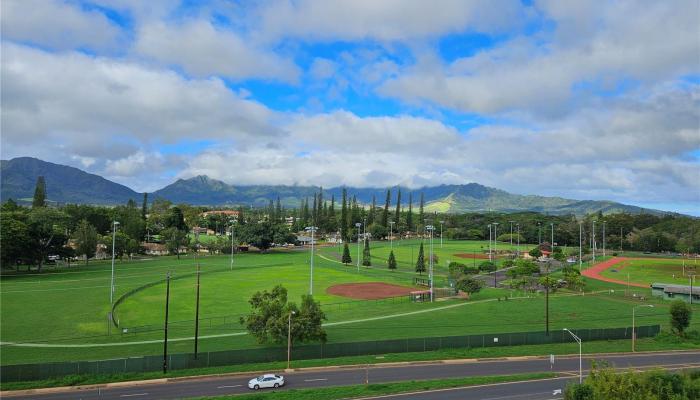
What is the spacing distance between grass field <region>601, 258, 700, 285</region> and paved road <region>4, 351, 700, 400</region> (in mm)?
64390

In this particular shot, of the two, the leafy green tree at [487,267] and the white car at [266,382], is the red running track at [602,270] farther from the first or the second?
the white car at [266,382]

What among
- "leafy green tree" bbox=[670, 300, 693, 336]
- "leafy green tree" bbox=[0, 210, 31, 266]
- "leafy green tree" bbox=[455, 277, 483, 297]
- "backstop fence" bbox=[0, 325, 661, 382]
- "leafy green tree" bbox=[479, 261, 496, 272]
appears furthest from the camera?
"leafy green tree" bbox=[479, 261, 496, 272]

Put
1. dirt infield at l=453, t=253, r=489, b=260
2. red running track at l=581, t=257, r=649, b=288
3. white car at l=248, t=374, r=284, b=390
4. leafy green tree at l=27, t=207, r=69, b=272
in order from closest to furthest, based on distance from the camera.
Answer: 1. white car at l=248, t=374, r=284, b=390
2. leafy green tree at l=27, t=207, r=69, b=272
3. red running track at l=581, t=257, r=649, b=288
4. dirt infield at l=453, t=253, r=489, b=260

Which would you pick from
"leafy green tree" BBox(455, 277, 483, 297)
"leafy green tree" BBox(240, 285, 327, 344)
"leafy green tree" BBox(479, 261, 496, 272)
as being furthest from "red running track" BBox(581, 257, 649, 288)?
"leafy green tree" BBox(240, 285, 327, 344)

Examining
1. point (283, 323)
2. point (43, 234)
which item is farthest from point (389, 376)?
point (43, 234)

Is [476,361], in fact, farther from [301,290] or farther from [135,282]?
[135,282]

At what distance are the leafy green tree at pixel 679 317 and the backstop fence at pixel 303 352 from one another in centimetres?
221

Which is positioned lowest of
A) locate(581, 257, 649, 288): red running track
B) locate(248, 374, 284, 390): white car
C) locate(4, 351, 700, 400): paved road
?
locate(4, 351, 700, 400): paved road

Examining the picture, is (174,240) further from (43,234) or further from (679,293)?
(679,293)

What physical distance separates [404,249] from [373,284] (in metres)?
76.5

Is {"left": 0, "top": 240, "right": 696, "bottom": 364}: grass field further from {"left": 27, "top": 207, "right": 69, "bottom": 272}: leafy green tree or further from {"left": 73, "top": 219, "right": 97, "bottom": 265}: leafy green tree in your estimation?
{"left": 73, "top": 219, "right": 97, "bottom": 265}: leafy green tree

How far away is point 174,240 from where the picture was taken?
5640 inches

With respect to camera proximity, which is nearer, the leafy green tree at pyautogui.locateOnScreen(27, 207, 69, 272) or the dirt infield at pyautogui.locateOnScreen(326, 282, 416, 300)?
the dirt infield at pyautogui.locateOnScreen(326, 282, 416, 300)

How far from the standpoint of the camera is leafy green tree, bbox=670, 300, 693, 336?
5575cm
